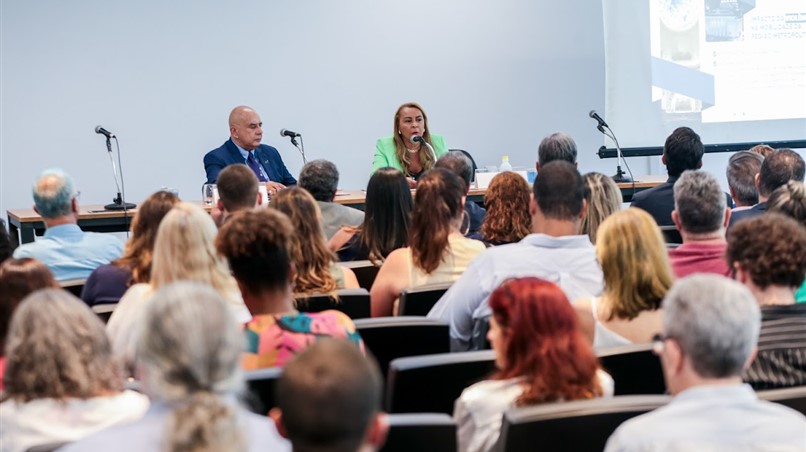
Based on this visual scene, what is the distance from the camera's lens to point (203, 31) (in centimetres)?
811

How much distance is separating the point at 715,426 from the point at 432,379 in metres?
0.81

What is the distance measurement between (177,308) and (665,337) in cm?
94

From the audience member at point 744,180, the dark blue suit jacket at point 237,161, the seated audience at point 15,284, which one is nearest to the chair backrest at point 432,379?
the seated audience at point 15,284

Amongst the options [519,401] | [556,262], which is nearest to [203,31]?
[556,262]

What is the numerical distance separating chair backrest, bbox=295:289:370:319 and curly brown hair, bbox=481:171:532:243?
1.23m

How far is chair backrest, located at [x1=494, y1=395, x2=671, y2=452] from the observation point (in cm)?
205

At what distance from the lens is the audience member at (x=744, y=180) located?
507 cm

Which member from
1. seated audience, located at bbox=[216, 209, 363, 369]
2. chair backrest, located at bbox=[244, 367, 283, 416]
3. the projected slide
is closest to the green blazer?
the projected slide

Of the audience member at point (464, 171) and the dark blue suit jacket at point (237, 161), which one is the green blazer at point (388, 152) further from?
the audience member at point (464, 171)

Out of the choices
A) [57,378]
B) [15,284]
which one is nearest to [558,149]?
[15,284]

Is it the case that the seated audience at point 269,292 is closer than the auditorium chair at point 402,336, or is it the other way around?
the seated audience at point 269,292

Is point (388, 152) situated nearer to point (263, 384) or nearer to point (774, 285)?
point (774, 285)

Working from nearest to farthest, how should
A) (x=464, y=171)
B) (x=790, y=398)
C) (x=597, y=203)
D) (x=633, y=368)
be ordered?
(x=790, y=398) → (x=633, y=368) → (x=597, y=203) → (x=464, y=171)

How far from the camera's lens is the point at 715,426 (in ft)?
6.16
